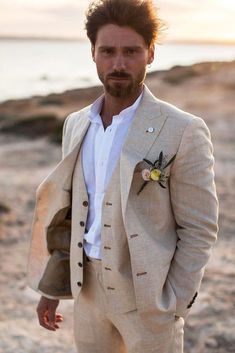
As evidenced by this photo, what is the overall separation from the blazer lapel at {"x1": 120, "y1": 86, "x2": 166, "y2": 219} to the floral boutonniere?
5 centimetres

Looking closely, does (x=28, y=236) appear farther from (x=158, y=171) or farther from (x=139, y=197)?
(x=158, y=171)

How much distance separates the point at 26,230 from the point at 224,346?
4.28m

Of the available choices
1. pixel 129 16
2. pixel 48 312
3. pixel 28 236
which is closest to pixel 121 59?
pixel 129 16

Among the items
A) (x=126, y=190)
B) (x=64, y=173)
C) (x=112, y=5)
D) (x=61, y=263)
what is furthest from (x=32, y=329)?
(x=112, y=5)

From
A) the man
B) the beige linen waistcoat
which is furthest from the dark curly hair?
the beige linen waistcoat

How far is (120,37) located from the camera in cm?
262

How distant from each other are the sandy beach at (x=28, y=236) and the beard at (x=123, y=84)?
264 cm

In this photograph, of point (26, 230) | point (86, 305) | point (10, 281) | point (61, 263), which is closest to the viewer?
point (86, 305)

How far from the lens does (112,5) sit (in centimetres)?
263

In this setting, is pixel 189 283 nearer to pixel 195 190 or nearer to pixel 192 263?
Result: pixel 192 263

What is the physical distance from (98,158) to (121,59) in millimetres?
443

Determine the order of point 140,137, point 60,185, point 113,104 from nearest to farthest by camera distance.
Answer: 1. point 140,137
2. point 113,104
3. point 60,185

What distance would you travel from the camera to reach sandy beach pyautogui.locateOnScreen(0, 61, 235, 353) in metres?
4.94

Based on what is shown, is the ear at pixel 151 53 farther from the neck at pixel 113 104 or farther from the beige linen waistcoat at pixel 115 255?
→ the beige linen waistcoat at pixel 115 255
